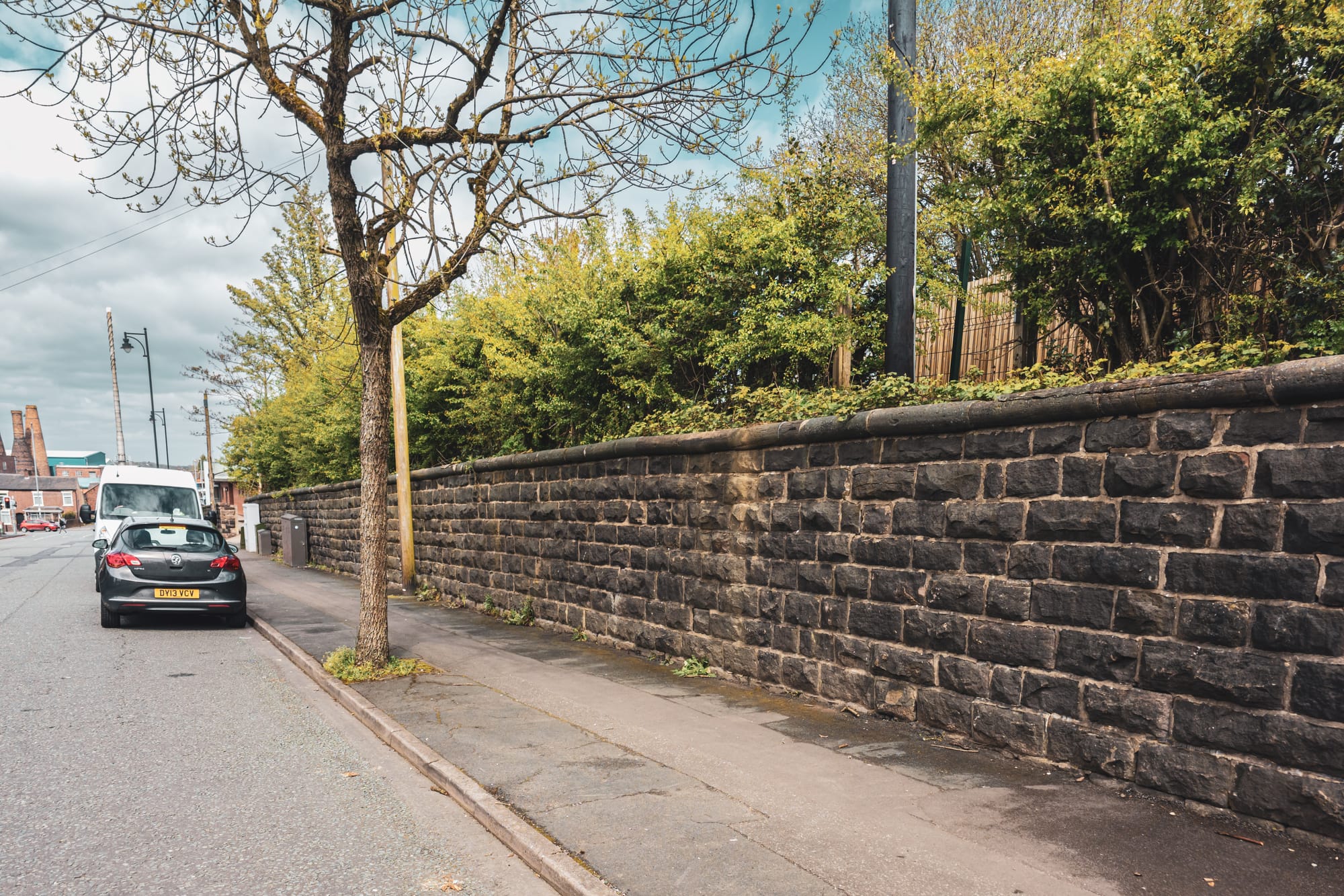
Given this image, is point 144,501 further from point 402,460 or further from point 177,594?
point 177,594

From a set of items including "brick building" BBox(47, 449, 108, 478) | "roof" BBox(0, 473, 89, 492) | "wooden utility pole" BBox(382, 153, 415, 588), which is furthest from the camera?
"brick building" BBox(47, 449, 108, 478)

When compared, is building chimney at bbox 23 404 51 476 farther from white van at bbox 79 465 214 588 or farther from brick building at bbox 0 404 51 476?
white van at bbox 79 465 214 588

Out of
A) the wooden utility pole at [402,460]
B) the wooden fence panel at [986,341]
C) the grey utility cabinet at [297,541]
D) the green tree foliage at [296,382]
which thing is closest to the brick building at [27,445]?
the green tree foliage at [296,382]

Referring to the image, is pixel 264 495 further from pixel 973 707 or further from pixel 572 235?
pixel 973 707

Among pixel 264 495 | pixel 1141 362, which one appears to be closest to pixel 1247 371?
pixel 1141 362

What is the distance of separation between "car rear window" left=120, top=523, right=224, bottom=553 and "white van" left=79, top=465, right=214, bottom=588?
581 centimetres

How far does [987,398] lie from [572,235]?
1000 cm

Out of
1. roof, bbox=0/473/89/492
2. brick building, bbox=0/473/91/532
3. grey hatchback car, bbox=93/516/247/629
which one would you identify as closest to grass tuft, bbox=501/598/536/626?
grey hatchback car, bbox=93/516/247/629

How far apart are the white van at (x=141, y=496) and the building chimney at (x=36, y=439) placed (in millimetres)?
107738

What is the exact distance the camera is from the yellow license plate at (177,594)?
439 inches

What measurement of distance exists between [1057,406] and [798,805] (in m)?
2.74

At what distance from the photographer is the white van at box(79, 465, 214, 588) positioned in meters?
17.2

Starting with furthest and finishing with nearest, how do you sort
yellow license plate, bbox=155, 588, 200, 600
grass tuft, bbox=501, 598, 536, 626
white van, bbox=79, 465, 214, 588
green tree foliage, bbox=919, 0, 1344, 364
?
white van, bbox=79, 465, 214, 588 < yellow license plate, bbox=155, 588, 200, 600 < grass tuft, bbox=501, 598, 536, 626 < green tree foliage, bbox=919, 0, 1344, 364

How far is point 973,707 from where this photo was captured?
17.0ft
